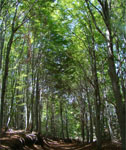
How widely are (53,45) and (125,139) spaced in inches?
384

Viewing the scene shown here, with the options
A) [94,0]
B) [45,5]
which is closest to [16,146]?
[45,5]

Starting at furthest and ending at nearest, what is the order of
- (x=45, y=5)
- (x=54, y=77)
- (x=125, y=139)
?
(x=54, y=77), (x=45, y=5), (x=125, y=139)

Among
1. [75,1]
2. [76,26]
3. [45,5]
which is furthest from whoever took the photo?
[76,26]

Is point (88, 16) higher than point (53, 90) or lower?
higher

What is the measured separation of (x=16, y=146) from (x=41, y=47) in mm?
7950

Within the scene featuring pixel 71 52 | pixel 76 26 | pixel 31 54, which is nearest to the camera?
pixel 76 26

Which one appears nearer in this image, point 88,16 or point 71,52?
point 88,16

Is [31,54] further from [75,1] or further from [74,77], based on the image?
[75,1]

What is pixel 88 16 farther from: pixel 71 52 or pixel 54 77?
pixel 54 77

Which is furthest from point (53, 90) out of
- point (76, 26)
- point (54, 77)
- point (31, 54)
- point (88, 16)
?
point (88, 16)

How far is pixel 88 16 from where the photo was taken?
8539mm

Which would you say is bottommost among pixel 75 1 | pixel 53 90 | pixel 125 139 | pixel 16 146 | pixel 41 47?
pixel 16 146

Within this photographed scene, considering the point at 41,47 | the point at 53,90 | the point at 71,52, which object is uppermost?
the point at 41,47

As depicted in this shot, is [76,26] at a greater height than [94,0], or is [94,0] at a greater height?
[94,0]
